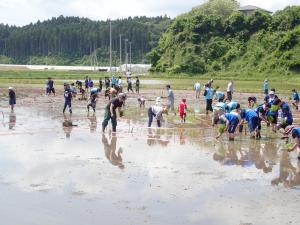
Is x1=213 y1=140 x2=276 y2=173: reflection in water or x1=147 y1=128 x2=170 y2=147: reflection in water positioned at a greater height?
x1=147 y1=128 x2=170 y2=147: reflection in water

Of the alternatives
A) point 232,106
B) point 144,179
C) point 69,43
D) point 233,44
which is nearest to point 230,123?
point 232,106

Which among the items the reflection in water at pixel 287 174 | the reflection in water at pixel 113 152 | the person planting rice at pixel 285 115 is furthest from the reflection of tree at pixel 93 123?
the reflection in water at pixel 287 174

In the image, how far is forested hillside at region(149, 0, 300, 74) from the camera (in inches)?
2734

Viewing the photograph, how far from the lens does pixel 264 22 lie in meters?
78.6

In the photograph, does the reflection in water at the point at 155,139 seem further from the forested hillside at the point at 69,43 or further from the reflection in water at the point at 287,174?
the forested hillside at the point at 69,43

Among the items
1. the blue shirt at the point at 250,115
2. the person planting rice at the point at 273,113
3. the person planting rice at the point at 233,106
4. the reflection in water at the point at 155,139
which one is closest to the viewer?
the reflection in water at the point at 155,139

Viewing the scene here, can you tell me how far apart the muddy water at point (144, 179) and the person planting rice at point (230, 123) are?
411 mm

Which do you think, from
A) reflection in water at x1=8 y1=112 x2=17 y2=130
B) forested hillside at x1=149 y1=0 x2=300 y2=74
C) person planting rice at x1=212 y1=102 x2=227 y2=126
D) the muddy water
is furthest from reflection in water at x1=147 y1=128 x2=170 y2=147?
forested hillside at x1=149 y1=0 x2=300 y2=74

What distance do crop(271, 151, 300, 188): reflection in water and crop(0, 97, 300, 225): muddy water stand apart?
0.03 metres

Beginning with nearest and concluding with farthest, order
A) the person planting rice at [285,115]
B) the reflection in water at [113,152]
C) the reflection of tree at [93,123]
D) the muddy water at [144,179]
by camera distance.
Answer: the muddy water at [144,179], the reflection in water at [113,152], the person planting rice at [285,115], the reflection of tree at [93,123]

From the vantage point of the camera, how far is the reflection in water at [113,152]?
→ 15766 millimetres

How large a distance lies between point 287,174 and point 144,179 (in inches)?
154

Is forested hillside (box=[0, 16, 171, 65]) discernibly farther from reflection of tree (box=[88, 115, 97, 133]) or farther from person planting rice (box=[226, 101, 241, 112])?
person planting rice (box=[226, 101, 241, 112])

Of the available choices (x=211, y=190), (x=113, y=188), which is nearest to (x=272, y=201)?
(x=211, y=190)
